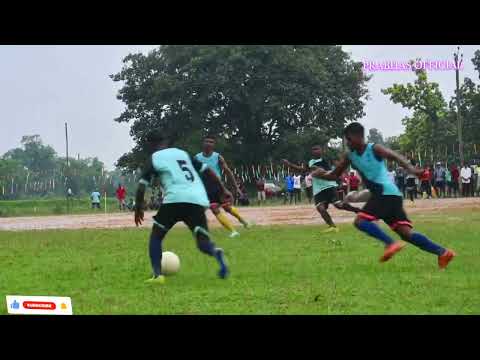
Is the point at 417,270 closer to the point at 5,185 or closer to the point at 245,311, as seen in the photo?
the point at 245,311

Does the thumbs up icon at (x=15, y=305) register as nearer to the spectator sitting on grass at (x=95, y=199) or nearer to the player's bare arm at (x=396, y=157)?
the player's bare arm at (x=396, y=157)

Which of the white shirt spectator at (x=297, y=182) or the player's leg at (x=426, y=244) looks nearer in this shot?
the player's leg at (x=426, y=244)

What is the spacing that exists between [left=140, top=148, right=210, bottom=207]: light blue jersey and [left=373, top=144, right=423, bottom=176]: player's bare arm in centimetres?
208

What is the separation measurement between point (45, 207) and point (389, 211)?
63.1 feet

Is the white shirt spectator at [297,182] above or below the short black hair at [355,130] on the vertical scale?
below

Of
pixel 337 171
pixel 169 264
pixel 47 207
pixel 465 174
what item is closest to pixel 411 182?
pixel 465 174

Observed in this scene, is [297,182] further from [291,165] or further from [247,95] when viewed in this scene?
[291,165]

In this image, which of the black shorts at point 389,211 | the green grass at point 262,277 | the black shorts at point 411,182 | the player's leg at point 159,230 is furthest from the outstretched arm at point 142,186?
the black shorts at point 411,182

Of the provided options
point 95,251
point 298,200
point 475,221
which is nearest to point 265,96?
point 475,221

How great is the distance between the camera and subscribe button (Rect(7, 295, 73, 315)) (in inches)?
→ 271

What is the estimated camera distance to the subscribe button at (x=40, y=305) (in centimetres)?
689

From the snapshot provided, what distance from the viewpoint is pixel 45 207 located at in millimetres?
27016

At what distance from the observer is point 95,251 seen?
13312mm

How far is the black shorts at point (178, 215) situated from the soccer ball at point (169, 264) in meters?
0.64
